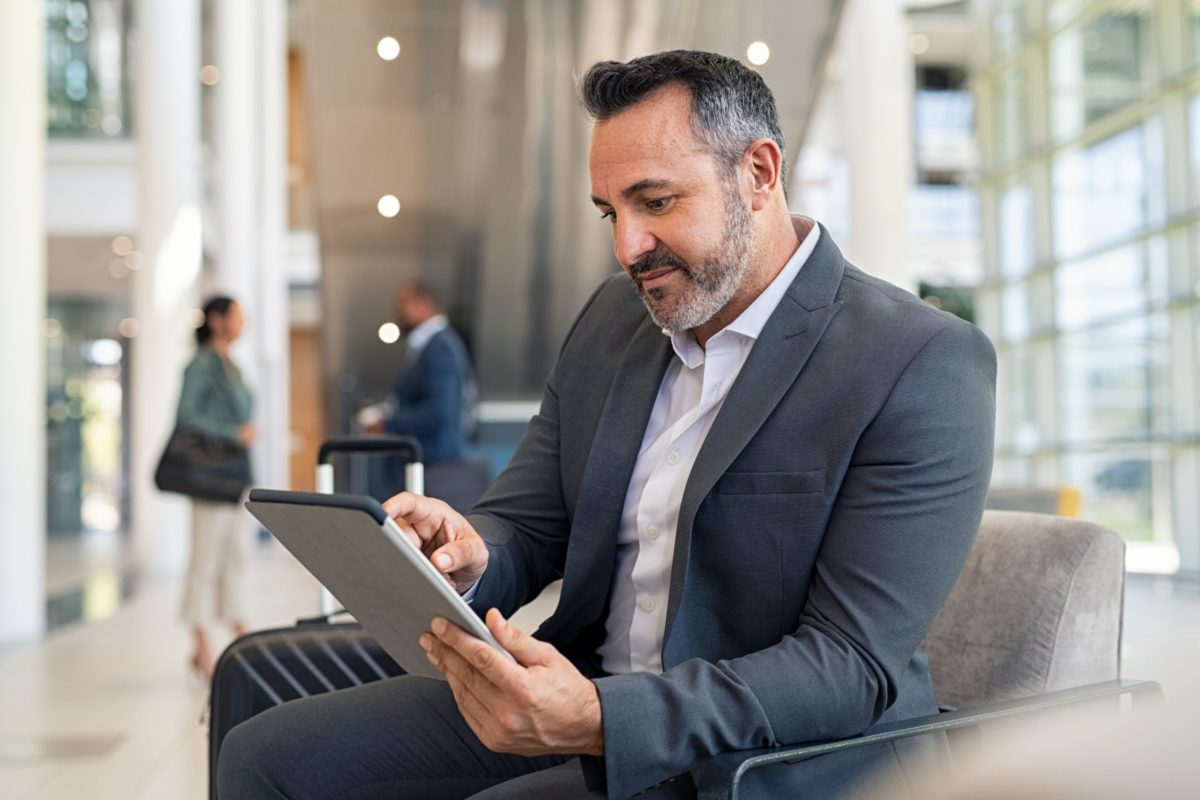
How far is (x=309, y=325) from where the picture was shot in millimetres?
22453

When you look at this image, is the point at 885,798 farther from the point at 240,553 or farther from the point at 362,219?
the point at 362,219

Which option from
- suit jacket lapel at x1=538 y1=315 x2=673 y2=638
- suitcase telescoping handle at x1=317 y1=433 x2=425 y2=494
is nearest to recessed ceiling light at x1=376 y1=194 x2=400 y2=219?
suitcase telescoping handle at x1=317 y1=433 x2=425 y2=494

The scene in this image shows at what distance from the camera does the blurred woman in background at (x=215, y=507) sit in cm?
520

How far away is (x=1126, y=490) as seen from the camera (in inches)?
359

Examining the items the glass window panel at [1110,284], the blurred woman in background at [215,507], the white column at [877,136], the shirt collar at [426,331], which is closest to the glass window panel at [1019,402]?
the glass window panel at [1110,284]

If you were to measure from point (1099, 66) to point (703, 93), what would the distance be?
29.2 feet

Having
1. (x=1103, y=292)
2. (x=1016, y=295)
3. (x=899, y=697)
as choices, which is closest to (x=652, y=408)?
(x=899, y=697)

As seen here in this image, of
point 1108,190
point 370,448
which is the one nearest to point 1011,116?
point 1108,190

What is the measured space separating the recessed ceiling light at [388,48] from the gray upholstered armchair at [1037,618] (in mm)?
6903

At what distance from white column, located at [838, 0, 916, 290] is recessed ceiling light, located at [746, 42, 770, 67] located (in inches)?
Answer: 86.8

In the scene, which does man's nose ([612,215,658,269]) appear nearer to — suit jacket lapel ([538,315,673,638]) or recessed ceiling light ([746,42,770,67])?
suit jacket lapel ([538,315,673,638])

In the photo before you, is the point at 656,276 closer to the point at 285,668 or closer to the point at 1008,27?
the point at 285,668

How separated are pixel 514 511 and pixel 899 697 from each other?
63cm

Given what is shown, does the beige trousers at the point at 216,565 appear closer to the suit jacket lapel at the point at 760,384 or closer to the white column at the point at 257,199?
the suit jacket lapel at the point at 760,384
